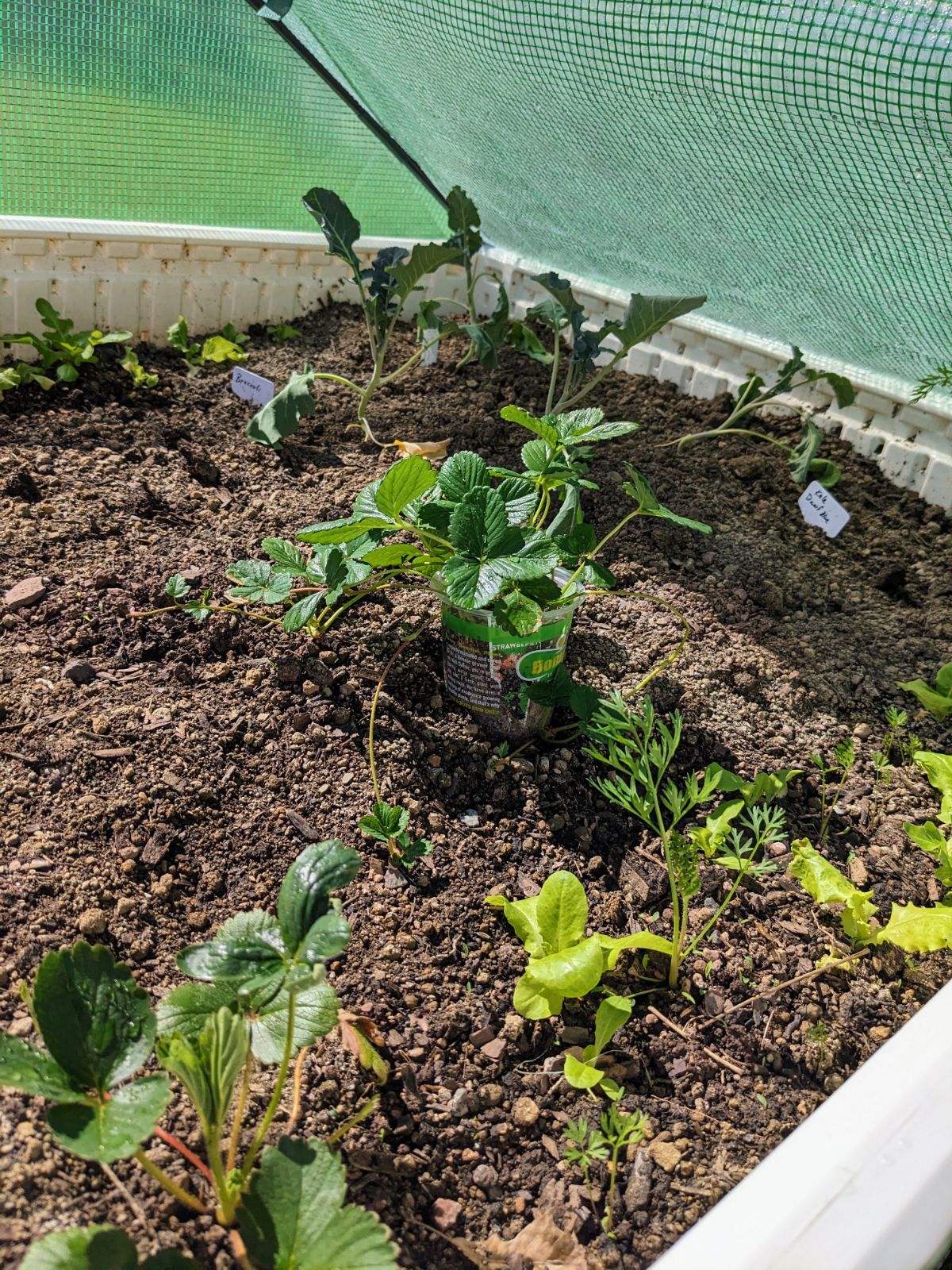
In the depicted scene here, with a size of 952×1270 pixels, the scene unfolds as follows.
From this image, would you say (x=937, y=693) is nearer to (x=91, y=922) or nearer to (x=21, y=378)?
(x=91, y=922)

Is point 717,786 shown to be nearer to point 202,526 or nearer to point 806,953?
point 806,953

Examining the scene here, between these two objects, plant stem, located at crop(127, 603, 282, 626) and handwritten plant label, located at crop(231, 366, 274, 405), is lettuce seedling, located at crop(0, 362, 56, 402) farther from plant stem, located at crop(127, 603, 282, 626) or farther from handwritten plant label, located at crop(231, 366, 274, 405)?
plant stem, located at crop(127, 603, 282, 626)

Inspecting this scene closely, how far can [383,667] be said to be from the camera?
4.59ft

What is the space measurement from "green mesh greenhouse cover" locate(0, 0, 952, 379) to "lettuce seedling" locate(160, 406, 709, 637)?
53 cm

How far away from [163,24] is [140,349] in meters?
0.64

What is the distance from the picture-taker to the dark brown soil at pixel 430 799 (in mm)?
925

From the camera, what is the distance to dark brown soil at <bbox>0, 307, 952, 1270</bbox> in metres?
0.92

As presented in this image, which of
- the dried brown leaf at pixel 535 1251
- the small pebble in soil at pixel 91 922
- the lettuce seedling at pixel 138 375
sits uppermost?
the lettuce seedling at pixel 138 375

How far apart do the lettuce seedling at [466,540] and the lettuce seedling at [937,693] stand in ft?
1.65

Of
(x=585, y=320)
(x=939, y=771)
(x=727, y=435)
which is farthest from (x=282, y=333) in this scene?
(x=939, y=771)

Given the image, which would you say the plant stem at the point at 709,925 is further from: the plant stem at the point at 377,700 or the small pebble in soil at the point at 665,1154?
the plant stem at the point at 377,700

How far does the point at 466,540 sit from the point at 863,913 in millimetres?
615

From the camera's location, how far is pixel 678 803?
3.78 feet

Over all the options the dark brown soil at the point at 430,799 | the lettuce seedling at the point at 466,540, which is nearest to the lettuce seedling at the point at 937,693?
the dark brown soil at the point at 430,799
